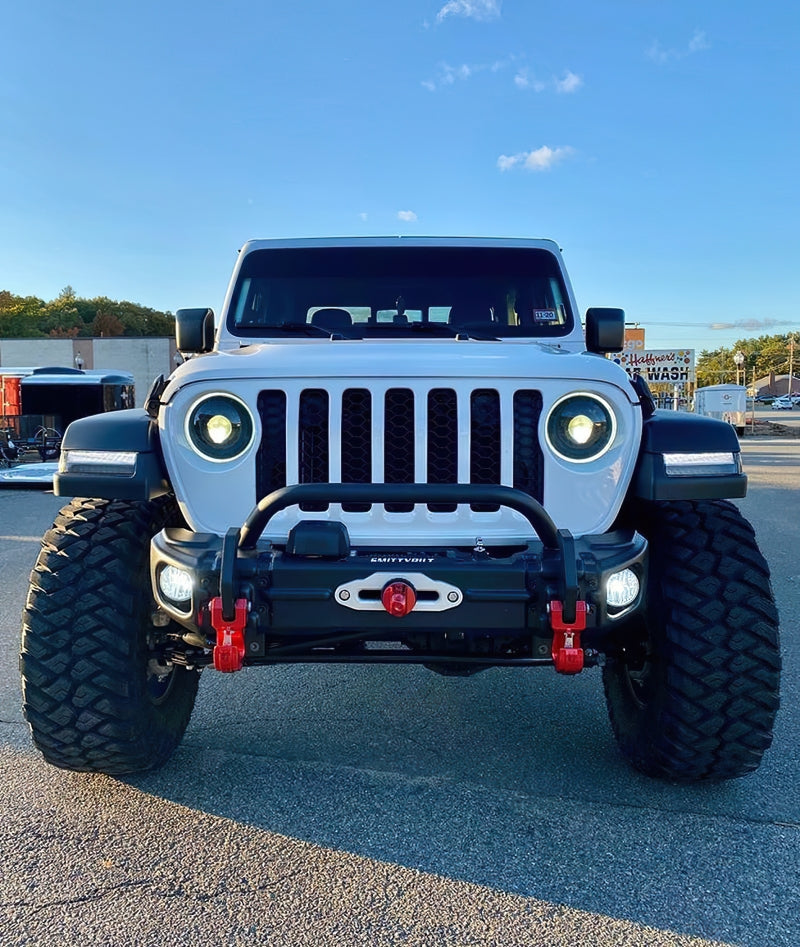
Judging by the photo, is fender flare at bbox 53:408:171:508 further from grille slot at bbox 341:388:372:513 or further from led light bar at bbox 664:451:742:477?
led light bar at bbox 664:451:742:477

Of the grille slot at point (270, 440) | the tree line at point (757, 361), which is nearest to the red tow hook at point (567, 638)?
the grille slot at point (270, 440)

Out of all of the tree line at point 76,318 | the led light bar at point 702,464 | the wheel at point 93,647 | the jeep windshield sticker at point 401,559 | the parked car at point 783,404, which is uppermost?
the tree line at point 76,318

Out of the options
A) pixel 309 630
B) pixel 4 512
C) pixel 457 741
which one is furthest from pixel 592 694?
pixel 4 512

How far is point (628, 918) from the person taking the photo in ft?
6.85

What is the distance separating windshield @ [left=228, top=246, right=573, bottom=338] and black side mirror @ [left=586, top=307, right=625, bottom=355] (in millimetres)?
226

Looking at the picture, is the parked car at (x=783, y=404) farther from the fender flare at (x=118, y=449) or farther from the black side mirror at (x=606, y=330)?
the fender flare at (x=118, y=449)

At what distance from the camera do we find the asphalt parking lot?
2.07m

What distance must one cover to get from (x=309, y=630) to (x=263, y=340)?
5.62ft

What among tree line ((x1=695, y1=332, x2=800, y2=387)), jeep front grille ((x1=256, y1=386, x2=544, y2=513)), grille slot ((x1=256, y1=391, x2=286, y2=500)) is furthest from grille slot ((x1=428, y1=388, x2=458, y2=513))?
tree line ((x1=695, y1=332, x2=800, y2=387))

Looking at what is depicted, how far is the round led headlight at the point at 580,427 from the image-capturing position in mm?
2486

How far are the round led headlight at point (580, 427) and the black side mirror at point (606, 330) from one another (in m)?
1.17

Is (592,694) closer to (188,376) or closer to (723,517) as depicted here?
(723,517)

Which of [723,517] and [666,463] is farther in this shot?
[723,517]

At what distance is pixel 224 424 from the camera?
250cm
